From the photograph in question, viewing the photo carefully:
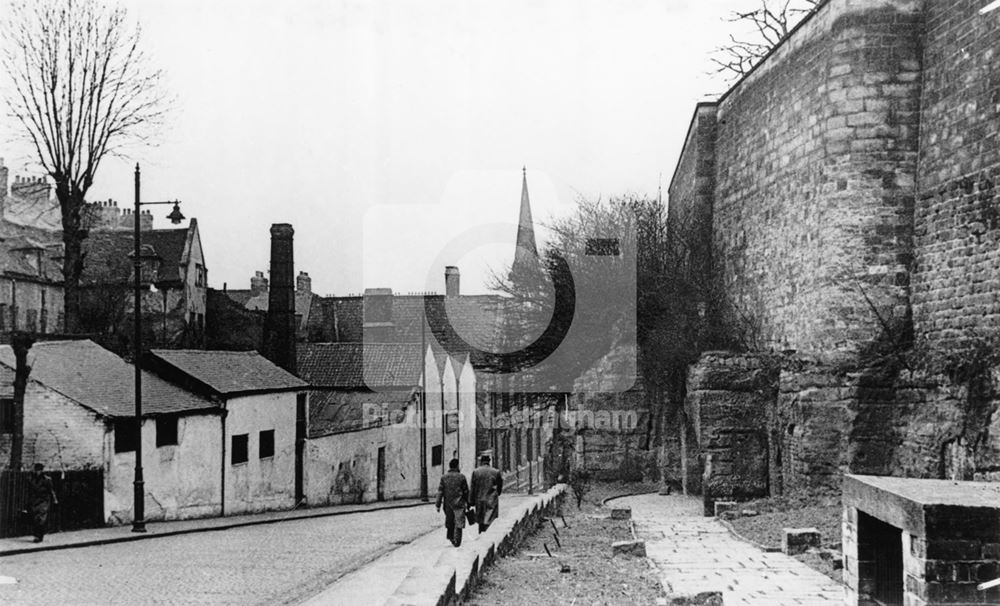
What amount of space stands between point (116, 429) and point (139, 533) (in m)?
2.54

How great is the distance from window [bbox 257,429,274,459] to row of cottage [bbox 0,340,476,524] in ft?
0.09

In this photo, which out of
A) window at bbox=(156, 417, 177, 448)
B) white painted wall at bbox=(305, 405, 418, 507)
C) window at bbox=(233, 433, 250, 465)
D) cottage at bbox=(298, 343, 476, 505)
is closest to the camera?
window at bbox=(156, 417, 177, 448)

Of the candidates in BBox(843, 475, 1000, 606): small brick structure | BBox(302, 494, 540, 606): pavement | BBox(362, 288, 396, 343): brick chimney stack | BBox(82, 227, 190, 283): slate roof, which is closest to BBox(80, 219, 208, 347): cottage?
BBox(82, 227, 190, 283): slate roof

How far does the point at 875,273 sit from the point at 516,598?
818cm

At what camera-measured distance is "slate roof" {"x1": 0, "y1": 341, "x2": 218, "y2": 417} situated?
17.9 meters

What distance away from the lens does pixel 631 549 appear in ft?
38.6

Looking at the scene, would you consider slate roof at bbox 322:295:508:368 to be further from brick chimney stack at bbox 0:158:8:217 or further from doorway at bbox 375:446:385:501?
brick chimney stack at bbox 0:158:8:217

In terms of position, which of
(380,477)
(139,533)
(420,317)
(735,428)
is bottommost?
(380,477)

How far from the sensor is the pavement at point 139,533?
14062 millimetres

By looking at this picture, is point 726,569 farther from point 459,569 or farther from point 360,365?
point 360,365

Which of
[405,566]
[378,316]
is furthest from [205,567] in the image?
[378,316]

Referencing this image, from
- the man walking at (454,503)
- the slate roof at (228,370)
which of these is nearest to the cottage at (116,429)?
the slate roof at (228,370)

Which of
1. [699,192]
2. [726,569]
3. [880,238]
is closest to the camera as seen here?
[726,569]

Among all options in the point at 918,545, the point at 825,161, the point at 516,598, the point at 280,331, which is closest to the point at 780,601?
the point at 516,598
